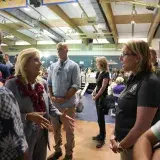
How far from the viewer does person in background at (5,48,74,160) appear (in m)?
1.86

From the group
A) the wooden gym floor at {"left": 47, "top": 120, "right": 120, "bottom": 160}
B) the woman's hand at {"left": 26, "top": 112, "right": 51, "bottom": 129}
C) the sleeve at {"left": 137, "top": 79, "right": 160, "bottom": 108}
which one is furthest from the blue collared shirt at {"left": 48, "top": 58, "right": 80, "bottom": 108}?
the sleeve at {"left": 137, "top": 79, "right": 160, "bottom": 108}

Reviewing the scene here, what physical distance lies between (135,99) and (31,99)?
2.89ft

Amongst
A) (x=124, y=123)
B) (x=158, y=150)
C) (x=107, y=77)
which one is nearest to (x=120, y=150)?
(x=124, y=123)

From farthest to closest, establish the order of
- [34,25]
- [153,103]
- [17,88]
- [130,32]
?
[130,32], [34,25], [17,88], [153,103]

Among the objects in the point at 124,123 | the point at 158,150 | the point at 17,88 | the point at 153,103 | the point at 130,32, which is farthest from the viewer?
the point at 130,32

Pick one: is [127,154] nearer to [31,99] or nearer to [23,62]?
[31,99]

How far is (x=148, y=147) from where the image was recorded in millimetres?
963

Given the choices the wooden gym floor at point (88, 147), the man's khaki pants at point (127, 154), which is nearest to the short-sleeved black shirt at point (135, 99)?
the man's khaki pants at point (127, 154)

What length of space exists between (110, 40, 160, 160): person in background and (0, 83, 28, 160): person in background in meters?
0.79

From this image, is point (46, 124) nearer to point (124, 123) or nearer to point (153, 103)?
point (124, 123)

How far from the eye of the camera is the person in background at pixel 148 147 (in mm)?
905

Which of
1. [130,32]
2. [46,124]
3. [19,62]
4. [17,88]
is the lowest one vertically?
[46,124]

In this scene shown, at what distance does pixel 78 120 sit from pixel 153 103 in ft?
14.4

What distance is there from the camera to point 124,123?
1649 mm
